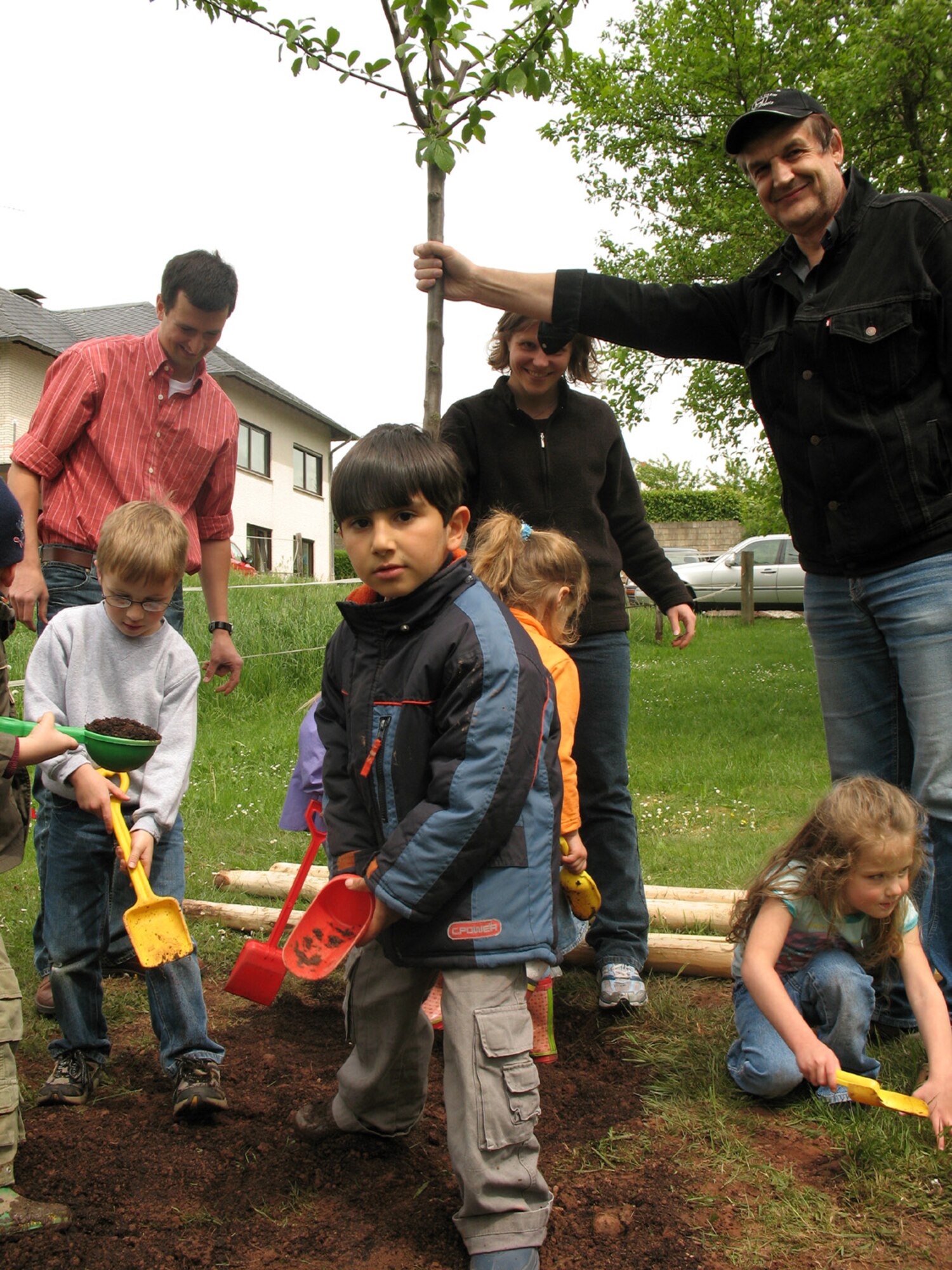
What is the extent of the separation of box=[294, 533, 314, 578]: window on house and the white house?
3 cm

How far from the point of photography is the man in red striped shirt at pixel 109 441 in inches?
130

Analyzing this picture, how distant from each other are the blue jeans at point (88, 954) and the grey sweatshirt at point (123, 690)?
118mm

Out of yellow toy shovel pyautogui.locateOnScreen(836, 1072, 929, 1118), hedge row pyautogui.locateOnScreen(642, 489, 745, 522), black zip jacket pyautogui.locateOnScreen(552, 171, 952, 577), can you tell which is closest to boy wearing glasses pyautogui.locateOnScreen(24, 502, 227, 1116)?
yellow toy shovel pyautogui.locateOnScreen(836, 1072, 929, 1118)

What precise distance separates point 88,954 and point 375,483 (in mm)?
1430

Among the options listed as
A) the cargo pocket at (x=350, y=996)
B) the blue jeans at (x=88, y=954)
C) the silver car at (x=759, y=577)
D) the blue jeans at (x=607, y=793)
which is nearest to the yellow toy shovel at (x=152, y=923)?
the blue jeans at (x=88, y=954)

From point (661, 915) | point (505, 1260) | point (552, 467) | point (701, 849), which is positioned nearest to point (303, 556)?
point (701, 849)

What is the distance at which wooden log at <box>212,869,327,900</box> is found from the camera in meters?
4.40

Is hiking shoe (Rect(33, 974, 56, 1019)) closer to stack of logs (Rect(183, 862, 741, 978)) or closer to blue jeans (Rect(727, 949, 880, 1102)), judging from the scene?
stack of logs (Rect(183, 862, 741, 978))

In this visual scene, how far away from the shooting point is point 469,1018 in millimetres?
2098

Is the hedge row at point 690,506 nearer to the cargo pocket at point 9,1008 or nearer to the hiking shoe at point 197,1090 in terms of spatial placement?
the hiking shoe at point 197,1090

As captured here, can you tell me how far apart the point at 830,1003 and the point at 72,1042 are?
1.88 m

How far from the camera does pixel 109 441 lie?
337cm

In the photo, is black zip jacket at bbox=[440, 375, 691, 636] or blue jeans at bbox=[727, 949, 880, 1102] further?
black zip jacket at bbox=[440, 375, 691, 636]

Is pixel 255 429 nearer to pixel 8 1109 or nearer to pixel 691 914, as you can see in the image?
pixel 691 914
